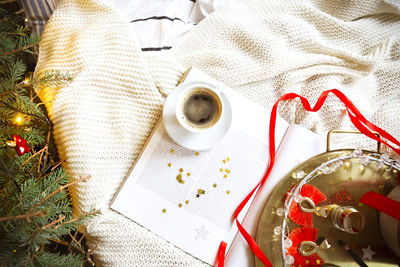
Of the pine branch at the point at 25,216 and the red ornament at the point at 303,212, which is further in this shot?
the red ornament at the point at 303,212

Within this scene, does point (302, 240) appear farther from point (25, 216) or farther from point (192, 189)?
point (25, 216)

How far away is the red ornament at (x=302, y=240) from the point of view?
73cm

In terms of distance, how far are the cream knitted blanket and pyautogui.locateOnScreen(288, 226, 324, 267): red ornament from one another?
0.29 meters

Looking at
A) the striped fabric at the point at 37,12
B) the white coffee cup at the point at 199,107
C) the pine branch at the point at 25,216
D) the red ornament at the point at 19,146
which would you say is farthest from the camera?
the striped fabric at the point at 37,12

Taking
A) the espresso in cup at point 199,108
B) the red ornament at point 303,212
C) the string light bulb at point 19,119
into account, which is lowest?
the red ornament at point 303,212

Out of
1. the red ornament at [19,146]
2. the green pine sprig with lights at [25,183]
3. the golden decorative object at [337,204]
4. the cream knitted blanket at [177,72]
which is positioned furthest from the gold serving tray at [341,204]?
the red ornament at [19,146]

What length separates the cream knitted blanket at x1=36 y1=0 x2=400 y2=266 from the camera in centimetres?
80

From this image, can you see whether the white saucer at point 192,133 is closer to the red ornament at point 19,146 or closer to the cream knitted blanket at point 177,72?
the cream knitted blanket at point 177,72

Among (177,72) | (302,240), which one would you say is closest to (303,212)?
(302,240)

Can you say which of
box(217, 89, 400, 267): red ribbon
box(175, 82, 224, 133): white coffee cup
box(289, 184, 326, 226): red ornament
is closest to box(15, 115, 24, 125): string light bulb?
box(175, 82, 224, 133): white coffee cup

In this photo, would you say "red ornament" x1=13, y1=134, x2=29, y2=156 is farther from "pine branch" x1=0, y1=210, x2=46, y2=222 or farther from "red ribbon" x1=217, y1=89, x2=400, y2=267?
"red ribbon" x1=217, y1=89, x2=400, y2=267

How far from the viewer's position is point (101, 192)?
0.79 meters

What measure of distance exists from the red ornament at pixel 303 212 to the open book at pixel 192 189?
0.14m

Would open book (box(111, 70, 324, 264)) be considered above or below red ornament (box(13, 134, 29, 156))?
below
